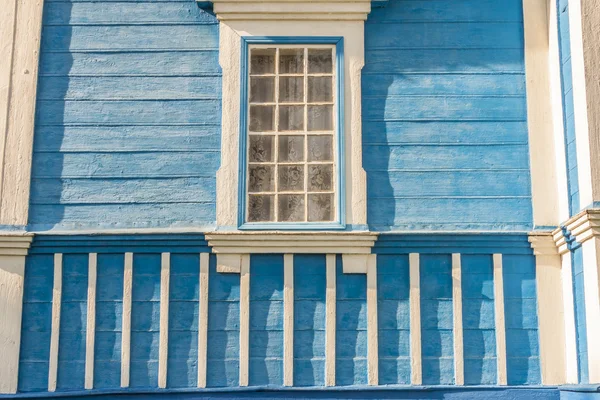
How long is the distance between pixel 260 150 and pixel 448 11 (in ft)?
6.37

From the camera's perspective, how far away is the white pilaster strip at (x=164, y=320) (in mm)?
7754

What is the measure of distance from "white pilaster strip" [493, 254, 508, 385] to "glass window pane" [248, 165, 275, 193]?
186 centimetres

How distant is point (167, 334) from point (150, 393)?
0.46 metres

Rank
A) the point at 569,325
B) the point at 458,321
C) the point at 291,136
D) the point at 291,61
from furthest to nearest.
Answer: the point at 291,61 → the point at 291,136 → the point at 458,321 → the point at 569,325

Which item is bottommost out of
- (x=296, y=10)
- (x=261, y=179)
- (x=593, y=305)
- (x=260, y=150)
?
(x=593, y=305)

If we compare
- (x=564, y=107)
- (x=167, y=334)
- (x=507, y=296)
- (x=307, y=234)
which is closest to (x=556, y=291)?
(x=507, y=296)

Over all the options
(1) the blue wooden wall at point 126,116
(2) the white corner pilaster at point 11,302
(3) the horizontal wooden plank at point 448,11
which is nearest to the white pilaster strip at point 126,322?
(1) the blue wooden wall at point 126,116

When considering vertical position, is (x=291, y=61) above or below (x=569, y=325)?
above

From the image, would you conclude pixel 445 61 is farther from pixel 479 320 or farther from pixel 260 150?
pixel 479 320

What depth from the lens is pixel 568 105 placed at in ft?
25.9

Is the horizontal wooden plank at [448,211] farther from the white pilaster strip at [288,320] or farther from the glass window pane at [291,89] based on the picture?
the glass window pane at [291,89]

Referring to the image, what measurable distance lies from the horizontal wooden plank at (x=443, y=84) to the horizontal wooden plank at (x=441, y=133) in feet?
0.89

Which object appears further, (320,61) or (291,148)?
(320,61)

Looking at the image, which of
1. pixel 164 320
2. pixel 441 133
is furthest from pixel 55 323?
pixel 441 133
